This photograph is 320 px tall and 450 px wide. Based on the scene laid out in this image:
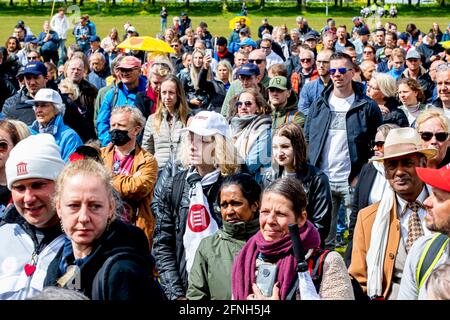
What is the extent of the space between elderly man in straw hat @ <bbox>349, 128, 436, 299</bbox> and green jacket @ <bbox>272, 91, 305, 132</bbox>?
2.91m

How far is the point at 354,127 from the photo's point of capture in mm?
7383

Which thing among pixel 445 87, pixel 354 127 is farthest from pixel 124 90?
pixel 445 87

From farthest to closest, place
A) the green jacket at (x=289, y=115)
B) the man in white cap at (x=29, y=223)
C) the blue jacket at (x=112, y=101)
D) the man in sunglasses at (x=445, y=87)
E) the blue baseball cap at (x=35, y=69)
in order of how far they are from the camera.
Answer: the blue baseball cap at (x=35, y=69) → the blue jacket at (x=112, y=101) → the man in sunglasses at (x=445, y=87) → the green jacket at (x=289, y=115) → the man in white cap at (x=29, y=223)

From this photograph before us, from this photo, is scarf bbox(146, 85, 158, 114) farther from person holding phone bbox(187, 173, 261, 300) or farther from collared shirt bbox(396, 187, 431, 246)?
collared shirt bbox(396, 187, 431, 246)

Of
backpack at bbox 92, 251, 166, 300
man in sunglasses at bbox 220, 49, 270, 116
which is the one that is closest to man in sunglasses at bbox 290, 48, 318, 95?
man in sunglasses at bbox 220, 49, 270, 116

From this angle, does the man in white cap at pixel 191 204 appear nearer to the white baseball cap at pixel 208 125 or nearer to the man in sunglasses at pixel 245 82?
the white baseball cap at pixel 208 125

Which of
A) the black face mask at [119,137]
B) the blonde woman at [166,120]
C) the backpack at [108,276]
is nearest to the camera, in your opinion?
the backpack at [108,276]

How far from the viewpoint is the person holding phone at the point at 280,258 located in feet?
12.2

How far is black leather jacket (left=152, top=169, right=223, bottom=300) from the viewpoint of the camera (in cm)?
511

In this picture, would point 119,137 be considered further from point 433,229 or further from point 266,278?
point 433,229

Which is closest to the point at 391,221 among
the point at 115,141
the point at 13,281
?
the point at 13,281

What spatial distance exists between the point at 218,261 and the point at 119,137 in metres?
2.18

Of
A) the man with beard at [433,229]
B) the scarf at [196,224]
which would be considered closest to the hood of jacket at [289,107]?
the scarf at [196,224]
